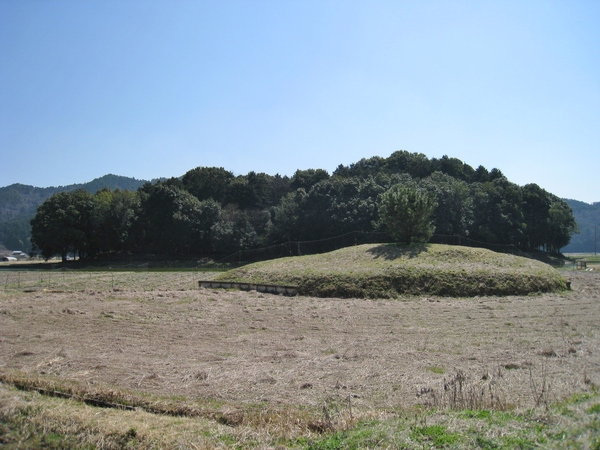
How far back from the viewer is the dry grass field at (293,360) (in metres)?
6.69

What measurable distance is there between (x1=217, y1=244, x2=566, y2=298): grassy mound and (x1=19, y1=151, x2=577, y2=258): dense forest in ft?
59.1

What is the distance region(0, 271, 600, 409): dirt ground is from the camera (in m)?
7.91

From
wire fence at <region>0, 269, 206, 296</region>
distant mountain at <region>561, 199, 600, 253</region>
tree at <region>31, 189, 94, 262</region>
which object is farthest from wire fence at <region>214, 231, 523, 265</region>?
distant mountain at <region>561, 199, 600, 253</region>

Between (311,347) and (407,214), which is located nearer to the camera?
(311,347)

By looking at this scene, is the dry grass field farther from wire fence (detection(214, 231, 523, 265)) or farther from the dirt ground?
wire fence (detection(214, 231, 523, 265))

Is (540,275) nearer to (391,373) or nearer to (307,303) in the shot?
(307,303)

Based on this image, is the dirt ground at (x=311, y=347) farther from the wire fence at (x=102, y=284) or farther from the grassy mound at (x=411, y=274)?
the wire fence at (x=102, y=284)

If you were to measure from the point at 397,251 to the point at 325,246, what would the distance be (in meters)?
21.8

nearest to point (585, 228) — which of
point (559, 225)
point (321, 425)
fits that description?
point (559, 225)

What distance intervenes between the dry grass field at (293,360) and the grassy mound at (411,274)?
3.39 meters

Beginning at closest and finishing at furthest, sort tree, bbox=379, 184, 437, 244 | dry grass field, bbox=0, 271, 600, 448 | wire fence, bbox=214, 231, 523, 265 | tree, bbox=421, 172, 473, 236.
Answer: dry grass field, bbox=0, 271, 600, 448 < tree, bbox=379, 184, 437, 244 < wire fence, bbox=214, 231, 523, 265 < tree, bbox=421, 172, 473, 236

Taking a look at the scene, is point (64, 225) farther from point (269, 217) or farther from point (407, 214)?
point (407, 214)

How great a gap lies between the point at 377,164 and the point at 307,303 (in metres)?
63.7

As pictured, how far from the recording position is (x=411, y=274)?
22.5 metres
